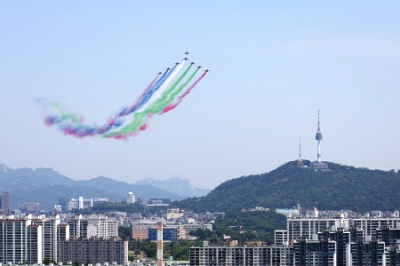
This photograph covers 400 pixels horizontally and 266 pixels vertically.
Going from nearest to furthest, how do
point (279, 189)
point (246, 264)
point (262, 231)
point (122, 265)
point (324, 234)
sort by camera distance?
point (324, 234), point (246, 264), point (122, 265), point (262, 231), point (279, 189)

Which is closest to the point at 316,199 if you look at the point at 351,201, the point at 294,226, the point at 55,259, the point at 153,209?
the point at 351,201

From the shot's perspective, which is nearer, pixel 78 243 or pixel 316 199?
pixel 78 243

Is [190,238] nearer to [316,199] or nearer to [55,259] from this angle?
[55,259]

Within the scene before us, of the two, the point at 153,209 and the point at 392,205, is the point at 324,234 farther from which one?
the point at 153,209

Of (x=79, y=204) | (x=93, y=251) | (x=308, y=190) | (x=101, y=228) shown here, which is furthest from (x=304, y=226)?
(x=79, y=204)

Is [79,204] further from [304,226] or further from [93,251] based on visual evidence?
[93,251]

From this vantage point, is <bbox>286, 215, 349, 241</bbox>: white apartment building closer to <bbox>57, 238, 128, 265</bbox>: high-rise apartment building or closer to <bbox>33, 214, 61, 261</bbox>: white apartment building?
<bbox>57, 238, 128, 265</bbox>: high-rise apartment building

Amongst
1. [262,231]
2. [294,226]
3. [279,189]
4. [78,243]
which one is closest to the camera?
Result: [78,243]

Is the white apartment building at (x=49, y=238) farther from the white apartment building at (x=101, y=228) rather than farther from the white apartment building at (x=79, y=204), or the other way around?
the white apartment building at (x=79, y=204)

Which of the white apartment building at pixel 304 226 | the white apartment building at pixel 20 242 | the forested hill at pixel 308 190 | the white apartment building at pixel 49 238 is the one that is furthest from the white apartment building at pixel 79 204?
the white apartment building at pixel 20 242
